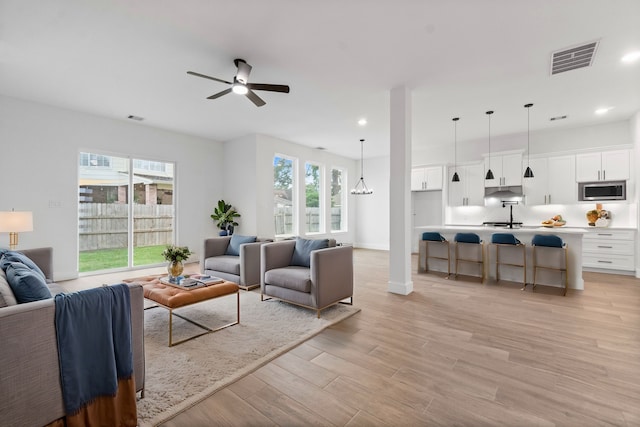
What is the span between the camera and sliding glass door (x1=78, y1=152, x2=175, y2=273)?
550 centimetres

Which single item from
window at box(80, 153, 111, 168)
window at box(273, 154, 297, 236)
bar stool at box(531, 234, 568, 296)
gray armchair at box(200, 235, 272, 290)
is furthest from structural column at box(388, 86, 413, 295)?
window at box(80, 153, 111, 168)

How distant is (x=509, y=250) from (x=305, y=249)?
3705 mm

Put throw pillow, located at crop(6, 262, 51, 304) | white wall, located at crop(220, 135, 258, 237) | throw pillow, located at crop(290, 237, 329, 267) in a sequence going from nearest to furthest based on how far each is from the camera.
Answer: throw pillow, located at crop(6, 262, 51, 304)
throw pillow, located at crop(290, 237, 329, 267)
white wall, located at crop(220, 135, 258, 237)

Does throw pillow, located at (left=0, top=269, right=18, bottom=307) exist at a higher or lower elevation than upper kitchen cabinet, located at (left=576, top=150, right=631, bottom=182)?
lower

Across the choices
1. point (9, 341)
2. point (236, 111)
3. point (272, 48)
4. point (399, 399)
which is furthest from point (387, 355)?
point (236, 111)

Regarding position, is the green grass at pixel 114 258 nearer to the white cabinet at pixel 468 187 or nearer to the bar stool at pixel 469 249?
the bar stool at pixel 469 249

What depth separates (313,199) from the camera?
28.8 ft

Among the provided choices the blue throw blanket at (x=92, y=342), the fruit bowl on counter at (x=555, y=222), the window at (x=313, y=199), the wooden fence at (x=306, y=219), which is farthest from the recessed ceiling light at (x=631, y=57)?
the wooden fence at (x=306, y=219)

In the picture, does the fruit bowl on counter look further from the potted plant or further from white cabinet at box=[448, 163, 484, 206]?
the potted plant

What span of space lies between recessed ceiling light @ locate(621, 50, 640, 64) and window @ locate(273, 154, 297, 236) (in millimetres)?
6171

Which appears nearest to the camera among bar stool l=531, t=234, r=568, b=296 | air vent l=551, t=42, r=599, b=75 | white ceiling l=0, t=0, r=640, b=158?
white ceiling l=0, t=0, r=640, b=158

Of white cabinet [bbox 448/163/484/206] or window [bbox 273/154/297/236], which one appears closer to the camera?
white cabinet [bbox 448/163/484/206]

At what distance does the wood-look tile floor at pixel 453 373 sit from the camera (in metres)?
1.79

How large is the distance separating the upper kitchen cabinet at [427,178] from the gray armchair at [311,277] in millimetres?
4984
